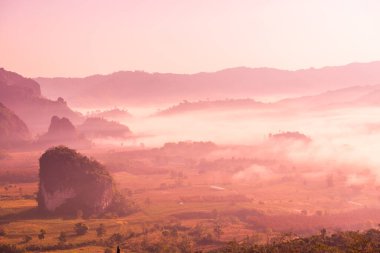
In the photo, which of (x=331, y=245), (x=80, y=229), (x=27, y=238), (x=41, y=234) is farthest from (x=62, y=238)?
(x=331, y=245)

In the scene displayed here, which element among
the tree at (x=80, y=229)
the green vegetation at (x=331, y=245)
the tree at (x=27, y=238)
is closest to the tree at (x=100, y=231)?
the tree at (x=80, y=229)

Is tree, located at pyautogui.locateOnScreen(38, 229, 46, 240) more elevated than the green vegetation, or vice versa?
tree, located at pyautogui.locateOnScreen(38, 229, 46, 240)

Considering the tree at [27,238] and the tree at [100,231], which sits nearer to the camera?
the tree at [27,238]

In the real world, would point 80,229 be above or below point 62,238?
above

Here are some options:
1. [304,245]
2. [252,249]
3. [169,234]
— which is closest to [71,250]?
[169,234]

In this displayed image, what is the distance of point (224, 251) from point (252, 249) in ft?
37.0

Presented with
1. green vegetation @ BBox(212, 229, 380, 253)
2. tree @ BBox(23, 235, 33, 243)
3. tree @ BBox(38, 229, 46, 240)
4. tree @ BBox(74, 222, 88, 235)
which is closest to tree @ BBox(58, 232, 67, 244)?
tree @ BBox(74, 222, 88, 235)

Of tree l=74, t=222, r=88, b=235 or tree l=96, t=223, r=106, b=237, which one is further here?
tree l=74, t=222, r=88, b=235

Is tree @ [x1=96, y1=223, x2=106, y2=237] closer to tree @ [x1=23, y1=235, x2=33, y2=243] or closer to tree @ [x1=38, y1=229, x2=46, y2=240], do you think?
tree @ [x1=38, y1=229, x2=46, y2=240]

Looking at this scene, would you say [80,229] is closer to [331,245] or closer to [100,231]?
[100,231]

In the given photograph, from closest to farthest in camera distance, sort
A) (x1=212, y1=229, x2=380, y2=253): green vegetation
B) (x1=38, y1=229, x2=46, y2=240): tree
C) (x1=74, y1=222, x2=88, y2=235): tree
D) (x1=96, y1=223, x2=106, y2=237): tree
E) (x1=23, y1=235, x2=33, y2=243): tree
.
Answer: (x1=212, y1=229, x2=380, y2=253): green vegetation, (x1=23, y1=235, x2=33, y2=243): tree, (x1=38, y1=229, x2=46, y2=240): tree, (x1=96, y1=223, x2=106, y2=237): tree, (x1=74, y1=222, x2=88, y2=235): tree

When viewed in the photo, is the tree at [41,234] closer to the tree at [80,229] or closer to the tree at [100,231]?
the tree at [80,229]

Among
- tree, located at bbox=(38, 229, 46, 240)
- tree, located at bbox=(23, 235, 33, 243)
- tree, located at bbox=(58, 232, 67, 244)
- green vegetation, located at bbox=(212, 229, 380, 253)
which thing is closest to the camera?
green vegetation, located at bbox=(212, 229, 380, 253)

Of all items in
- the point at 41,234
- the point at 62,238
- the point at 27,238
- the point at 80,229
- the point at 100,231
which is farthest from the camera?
the point at 100,231
